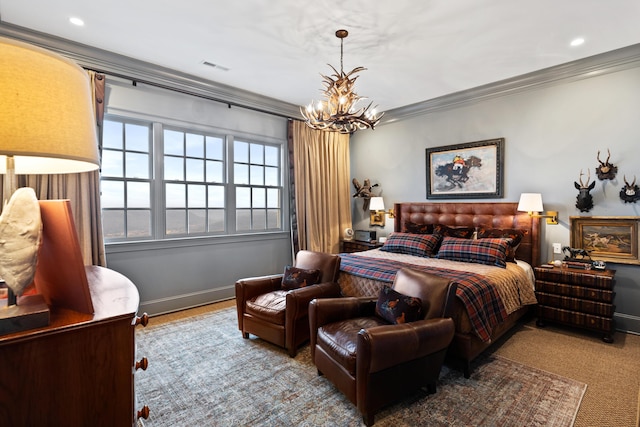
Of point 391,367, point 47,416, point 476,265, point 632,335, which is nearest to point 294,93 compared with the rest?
point 476,265

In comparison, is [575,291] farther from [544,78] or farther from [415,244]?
[544,78]

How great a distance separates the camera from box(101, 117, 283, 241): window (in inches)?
146

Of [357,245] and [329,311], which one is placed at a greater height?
[357,245]

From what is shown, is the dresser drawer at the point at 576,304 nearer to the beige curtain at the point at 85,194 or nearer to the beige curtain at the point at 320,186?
the beige curtain at the point at 320,186

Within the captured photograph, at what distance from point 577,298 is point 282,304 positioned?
3.02 meters

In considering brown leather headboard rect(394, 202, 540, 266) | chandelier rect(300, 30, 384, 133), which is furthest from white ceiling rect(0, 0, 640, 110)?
brown leather headboard rect(394, 202, 540, 266)

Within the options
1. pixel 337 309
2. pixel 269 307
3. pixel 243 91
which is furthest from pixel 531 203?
pixel 243 91

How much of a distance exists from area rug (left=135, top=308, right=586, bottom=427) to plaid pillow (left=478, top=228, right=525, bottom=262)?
141 cm

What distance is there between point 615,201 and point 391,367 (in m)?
3.33

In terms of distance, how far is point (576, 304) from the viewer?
3.22 m

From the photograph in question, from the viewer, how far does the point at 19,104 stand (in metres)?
0.76

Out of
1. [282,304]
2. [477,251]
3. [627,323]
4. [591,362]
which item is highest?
[477,251]

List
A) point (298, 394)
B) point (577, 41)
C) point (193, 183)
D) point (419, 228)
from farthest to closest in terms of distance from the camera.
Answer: point (419, 228)
point (193, 183)
point (577, 41)
point (298, 394)

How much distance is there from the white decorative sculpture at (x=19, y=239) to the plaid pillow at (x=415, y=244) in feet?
12.9
